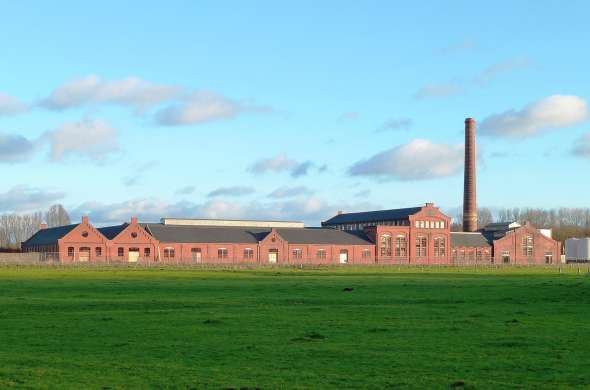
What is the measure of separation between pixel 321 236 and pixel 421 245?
18.5m

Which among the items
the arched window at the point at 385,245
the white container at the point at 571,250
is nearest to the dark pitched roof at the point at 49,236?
the arched window at the point at 385,245

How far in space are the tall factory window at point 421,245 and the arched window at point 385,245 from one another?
215 inches

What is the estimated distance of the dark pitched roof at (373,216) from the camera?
13900cm

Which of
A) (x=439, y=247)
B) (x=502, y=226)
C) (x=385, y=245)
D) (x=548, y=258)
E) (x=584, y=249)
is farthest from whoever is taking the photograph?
(x=584, y=249)

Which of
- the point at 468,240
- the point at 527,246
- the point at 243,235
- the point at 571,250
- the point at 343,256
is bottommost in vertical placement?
the point at 571,250

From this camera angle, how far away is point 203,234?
121938 millimetres

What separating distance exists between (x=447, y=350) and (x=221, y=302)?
56.3ft

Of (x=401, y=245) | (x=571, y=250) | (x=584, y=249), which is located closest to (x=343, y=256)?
(x=401, y=245)

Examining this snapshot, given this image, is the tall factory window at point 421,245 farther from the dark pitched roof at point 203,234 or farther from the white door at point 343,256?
the dark pitched roof at point 203,234

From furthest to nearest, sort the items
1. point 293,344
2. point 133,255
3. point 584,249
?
point 584,249, point 133,255, point 293,344

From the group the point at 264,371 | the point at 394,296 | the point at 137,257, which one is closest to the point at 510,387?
the point at 264,371

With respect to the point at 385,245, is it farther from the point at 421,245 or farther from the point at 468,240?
the point at 468,240

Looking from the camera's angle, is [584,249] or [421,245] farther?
[584,249]

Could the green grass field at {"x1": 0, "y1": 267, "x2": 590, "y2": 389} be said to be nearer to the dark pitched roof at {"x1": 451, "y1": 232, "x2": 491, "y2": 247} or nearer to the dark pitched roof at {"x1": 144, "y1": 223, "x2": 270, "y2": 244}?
the dark pitched roof at {"x1": 144, "y1": 223, "x2": 270, "y2": 244}
